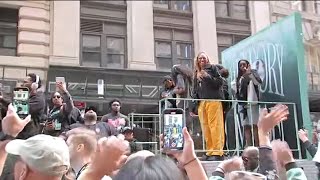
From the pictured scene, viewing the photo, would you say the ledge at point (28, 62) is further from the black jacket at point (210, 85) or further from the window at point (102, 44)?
the black jacket at point (210, 85)

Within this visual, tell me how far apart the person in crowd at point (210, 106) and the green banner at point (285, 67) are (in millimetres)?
1684

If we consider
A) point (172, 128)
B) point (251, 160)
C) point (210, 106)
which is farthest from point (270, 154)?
point (210, 106)

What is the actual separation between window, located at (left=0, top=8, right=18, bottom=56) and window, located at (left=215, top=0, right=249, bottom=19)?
9990 mm

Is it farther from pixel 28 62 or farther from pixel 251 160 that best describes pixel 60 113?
pixel 28 62

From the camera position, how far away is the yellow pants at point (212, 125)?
25.5 feet

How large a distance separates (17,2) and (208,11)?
9.04m

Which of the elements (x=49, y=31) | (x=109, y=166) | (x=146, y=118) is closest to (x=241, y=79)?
(x=146, y=118)

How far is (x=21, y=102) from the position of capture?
6637mm

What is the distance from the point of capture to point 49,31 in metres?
19.2

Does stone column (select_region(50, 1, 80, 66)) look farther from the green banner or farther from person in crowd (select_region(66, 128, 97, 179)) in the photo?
person in crowd (select_region(66, 128, 97, 179))

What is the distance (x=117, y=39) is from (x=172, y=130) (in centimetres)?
1491

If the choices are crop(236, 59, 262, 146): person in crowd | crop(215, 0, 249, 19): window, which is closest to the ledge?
crop(215, 0, 249, 19): window

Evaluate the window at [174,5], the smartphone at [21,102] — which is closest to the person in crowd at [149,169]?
the smartphone at [21,102]

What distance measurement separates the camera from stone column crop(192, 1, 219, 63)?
21.6 meters
